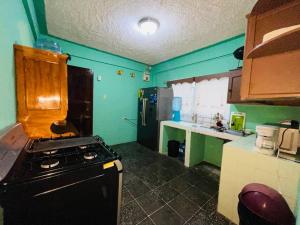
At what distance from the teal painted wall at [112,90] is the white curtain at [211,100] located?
180 centimetres

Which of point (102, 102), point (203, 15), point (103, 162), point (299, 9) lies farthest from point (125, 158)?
point (299, 9)

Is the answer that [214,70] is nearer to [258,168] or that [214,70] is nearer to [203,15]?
[203,15]

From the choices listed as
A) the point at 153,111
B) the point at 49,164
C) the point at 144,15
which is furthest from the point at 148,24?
the point at 49,164

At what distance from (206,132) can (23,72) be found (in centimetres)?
253

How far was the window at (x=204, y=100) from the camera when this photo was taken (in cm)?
276

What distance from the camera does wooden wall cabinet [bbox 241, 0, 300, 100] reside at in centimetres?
87

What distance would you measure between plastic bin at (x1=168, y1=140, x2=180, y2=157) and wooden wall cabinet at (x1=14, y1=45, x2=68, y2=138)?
2342 mm

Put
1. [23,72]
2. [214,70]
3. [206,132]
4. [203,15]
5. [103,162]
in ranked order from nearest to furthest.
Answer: [103,162], [23,72], [203,15], [206,132], [214,70]

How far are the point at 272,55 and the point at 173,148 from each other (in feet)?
8.27

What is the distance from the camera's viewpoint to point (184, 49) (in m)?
2.96

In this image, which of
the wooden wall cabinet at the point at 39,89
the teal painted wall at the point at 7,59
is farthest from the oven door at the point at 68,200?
the wooden wall cabinet at the point at 39,89

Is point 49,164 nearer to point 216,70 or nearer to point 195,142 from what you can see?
point 195,142

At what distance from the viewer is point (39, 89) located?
126 cm

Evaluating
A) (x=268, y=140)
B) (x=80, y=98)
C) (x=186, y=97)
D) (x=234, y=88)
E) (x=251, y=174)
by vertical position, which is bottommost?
(x=251, y=174)
